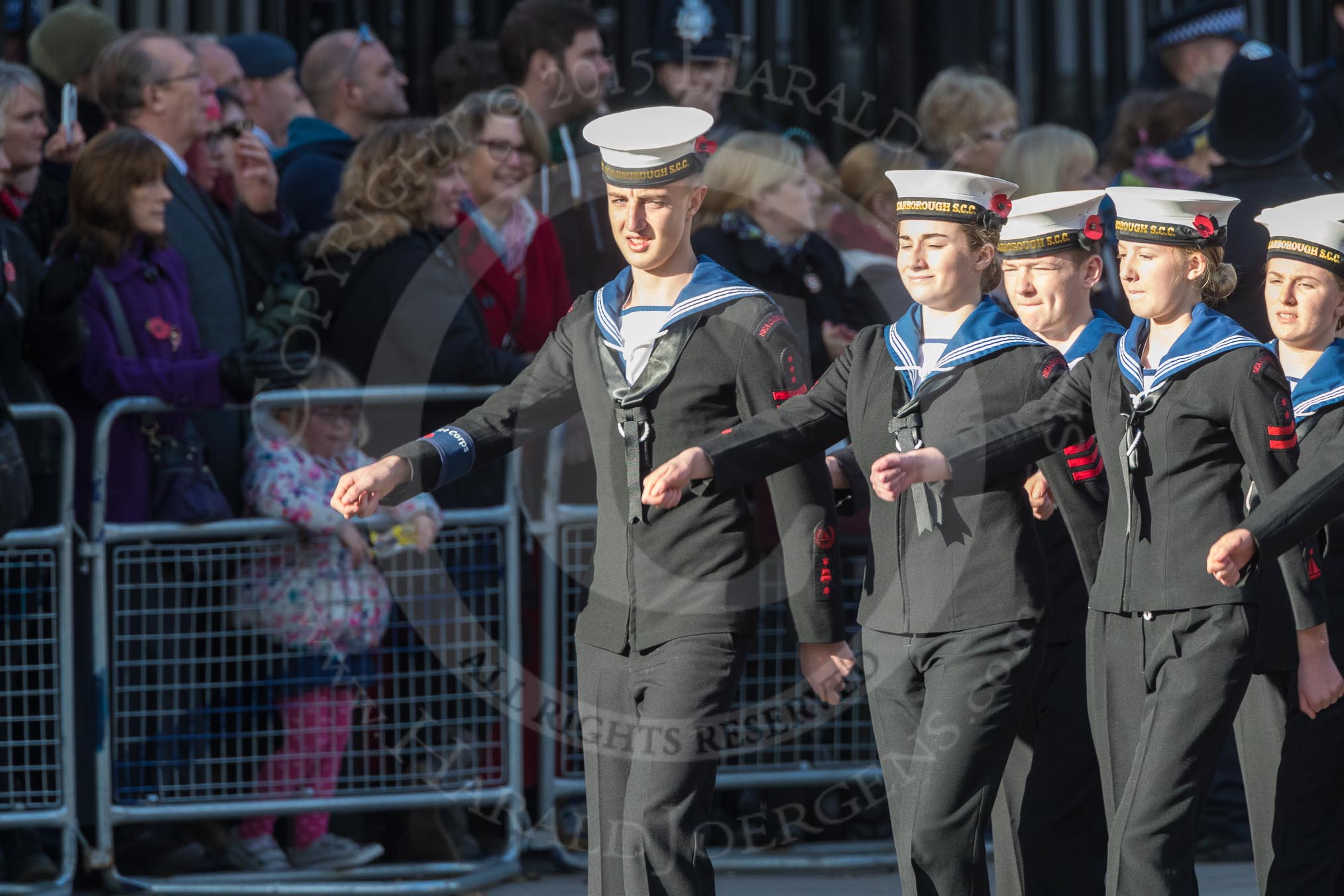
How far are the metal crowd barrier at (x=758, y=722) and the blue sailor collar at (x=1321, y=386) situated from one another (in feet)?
6.28

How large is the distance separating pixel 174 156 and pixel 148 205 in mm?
534

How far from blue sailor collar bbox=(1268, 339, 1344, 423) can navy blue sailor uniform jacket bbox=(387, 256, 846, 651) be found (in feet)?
3.56

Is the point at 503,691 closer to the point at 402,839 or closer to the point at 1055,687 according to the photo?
the point at 402,839

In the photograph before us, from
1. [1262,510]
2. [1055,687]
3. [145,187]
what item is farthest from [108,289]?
[1262,510]

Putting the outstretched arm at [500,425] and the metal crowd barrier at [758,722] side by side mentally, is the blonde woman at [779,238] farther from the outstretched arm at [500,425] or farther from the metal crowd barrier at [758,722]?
the outstretched arm at [500,425]

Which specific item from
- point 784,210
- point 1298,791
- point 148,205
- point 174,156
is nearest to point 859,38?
point 784,210

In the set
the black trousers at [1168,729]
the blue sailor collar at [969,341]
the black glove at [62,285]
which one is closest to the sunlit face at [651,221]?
the blue sailor collar at [969,341]

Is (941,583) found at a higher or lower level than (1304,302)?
lower

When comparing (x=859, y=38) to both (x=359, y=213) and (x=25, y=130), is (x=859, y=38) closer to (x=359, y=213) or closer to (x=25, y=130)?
(x=359, y=213)

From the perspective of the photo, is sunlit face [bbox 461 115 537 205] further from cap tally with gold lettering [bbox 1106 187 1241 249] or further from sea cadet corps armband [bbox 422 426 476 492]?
cap tally with gold lettering [bbox 1106 187 1241 249]

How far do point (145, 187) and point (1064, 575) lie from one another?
2933 millimetres

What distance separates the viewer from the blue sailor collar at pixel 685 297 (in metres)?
3.99

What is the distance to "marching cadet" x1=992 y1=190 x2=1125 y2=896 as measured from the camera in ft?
13.7

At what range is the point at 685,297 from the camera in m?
4.01
